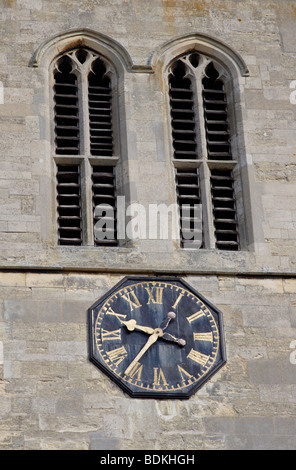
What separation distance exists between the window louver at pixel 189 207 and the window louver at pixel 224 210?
215 mm

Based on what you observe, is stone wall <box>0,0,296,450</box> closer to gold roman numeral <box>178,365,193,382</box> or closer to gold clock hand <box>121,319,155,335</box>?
gold roman numeral <box>178,365,193,382</box>

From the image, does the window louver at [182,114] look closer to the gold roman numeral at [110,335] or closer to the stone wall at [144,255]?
the stone wall at [144,255]

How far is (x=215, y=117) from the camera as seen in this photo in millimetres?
23156

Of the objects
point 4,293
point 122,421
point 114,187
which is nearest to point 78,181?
point 114,187

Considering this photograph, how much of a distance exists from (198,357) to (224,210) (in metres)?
2.37

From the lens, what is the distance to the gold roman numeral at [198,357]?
67.8ft

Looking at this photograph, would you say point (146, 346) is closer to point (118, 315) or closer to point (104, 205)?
point (118, 315)

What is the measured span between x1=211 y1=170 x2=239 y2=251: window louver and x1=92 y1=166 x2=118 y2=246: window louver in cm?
126

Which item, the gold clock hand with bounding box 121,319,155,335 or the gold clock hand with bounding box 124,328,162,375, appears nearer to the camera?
the gold clock hand with bounding box 124,328,162,375

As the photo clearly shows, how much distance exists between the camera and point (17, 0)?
23500 mm

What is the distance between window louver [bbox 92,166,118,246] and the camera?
2189cm

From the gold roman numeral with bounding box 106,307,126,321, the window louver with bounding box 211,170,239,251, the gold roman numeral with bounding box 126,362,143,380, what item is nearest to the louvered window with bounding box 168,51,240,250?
the window louver with bounding box 211,170,239,251

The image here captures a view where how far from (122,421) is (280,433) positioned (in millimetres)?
1786

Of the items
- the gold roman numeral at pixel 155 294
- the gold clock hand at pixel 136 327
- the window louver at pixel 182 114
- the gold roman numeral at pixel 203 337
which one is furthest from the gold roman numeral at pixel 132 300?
the window louver at pixel 182 114
